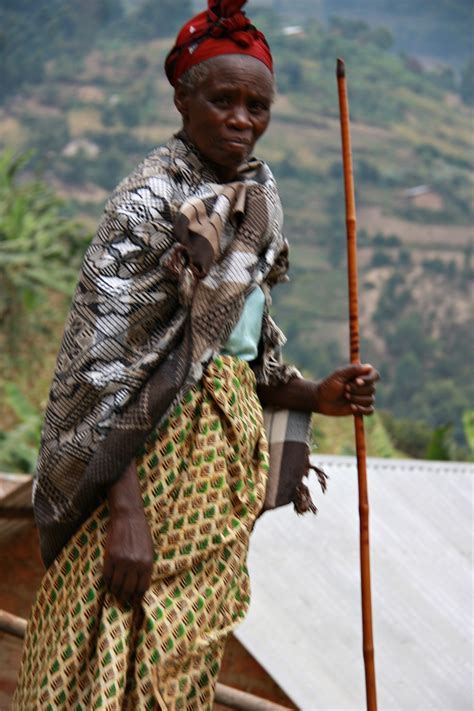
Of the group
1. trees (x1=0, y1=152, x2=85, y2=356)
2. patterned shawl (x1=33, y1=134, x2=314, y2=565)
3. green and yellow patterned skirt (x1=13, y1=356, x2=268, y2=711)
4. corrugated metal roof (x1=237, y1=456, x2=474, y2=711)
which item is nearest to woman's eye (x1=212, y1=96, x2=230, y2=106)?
patterned shawl (x1=33, y1=134, x2=314, y2=565)

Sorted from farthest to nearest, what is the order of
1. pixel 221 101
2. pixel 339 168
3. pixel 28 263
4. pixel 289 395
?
pixel 339 168 → pixel 28 263 → pixel 289 395 → pixel 221 101

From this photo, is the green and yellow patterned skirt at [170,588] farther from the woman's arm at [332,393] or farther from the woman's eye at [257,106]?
the woman's eye at [257,106]

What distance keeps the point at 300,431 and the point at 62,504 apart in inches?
20.2

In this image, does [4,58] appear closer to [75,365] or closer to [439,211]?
[439,211]

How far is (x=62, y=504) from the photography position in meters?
2.45

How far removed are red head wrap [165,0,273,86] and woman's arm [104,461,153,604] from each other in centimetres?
78

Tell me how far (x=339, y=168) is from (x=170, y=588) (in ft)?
59.8

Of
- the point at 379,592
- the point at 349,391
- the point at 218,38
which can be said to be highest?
the point at 218,38

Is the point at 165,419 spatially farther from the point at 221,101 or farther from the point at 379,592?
the point at 379,592

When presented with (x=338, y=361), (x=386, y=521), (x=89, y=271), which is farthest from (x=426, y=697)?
(x=338, y=361)

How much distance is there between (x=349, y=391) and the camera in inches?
102

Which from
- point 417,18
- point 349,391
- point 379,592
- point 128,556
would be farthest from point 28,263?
point 417,18

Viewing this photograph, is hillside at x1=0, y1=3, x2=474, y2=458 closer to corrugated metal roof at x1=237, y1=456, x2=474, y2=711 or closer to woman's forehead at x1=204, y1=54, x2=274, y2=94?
corrugated metal roof at x1=237, y1=456, x2=474, y2=711

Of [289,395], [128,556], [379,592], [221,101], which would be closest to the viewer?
[128,556]
